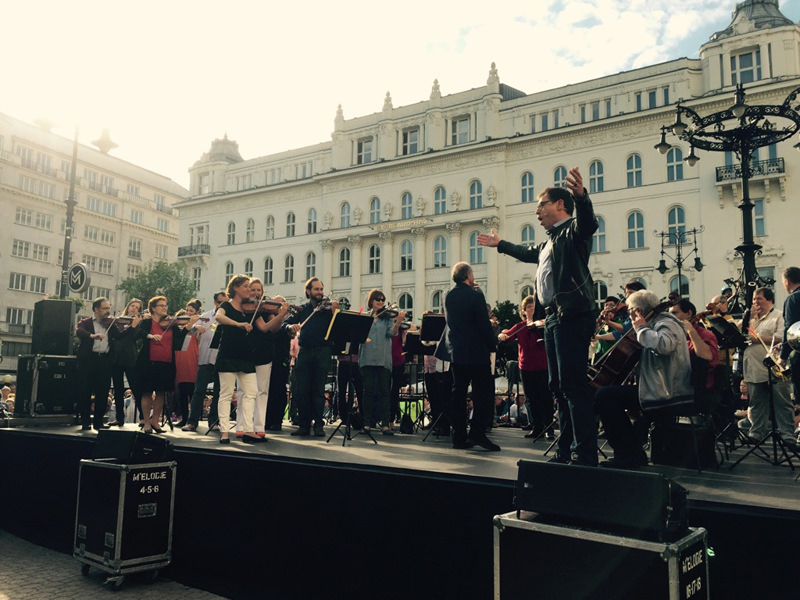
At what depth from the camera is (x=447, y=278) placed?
4581 centimetres

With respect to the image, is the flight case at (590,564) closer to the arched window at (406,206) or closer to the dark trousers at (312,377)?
Result: the dark trousers at (312,377)

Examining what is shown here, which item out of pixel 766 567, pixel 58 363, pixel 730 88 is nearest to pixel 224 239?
pixel 730 88

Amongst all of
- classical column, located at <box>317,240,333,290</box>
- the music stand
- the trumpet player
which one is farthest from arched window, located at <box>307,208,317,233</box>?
the trumpet player

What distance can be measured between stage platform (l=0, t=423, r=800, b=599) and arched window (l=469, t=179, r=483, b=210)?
3918 cm

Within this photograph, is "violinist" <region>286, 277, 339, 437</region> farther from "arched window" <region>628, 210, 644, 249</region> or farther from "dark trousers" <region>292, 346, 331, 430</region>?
"arched window" <region>628, 210, 644, 249</region>

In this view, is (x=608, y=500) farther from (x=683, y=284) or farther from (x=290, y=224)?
(x=290, y=224)

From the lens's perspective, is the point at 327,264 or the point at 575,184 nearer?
the point at 575,184

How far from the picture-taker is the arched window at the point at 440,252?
46656mm

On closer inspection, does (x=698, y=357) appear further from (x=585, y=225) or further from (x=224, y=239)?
(x=224, y=239)

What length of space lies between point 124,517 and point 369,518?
223cm

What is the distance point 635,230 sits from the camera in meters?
39.9

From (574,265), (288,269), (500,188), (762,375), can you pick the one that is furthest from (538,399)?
(288,269)

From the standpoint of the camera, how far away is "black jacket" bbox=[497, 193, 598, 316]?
196 inches

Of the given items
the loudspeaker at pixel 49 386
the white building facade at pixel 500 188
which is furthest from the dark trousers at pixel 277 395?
the white building facade at pixel 500 188
